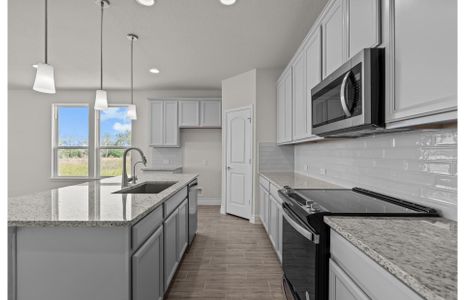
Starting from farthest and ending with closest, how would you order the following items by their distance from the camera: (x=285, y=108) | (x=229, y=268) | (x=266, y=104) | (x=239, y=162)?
(x=239, y=162) → (x=266, y=104) → (x=285, y=108) → (x=229, y=268)

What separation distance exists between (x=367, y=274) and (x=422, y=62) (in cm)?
88

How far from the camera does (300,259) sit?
1619 mm

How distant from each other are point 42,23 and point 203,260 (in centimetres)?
344

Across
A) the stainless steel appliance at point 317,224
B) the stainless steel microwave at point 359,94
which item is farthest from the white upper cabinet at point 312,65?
the stainless steel appliance at point 317,224

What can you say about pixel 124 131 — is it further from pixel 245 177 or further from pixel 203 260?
pixel 203 260

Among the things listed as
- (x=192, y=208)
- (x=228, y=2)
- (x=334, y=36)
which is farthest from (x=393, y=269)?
(x=192, y=208)

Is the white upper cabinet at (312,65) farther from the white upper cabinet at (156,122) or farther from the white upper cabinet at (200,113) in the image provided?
the white upper cabinet at (156,122)

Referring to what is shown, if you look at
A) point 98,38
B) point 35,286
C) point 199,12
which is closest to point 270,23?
point 199,12

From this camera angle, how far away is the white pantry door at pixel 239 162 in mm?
4773

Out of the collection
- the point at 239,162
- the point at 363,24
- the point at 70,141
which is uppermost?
the point at 363,24

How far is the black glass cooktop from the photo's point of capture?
1.36 metres

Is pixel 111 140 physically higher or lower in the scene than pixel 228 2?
lower

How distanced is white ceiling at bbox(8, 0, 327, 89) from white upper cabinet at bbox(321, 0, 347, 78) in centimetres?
73

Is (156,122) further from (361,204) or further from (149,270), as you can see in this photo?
(361,204)
